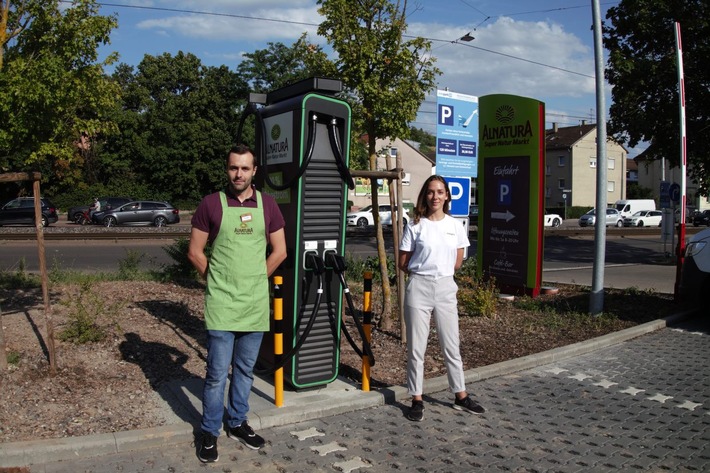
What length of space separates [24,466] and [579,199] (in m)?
74.6

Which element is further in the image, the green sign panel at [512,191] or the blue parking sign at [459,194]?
the green sign panel at [512,191]

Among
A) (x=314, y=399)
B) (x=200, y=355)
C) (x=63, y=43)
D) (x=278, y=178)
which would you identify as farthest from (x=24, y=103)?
(x=314, y=399)

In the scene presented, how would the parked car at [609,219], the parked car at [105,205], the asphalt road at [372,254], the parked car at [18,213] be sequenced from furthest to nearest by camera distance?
the parked car at [609,219], the parked car at [105,205], the parked car at [18,213], the asphalt road at [372,254]

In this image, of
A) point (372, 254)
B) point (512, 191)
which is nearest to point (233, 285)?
point (512, 191)

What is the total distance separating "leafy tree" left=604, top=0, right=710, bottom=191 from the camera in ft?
61.0

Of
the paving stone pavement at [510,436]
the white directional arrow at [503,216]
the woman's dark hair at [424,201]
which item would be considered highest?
the woman's dark hair at [424,201]

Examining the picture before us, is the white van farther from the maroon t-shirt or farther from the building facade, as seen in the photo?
the maroon t-shirt

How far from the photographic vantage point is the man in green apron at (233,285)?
410 centimetres

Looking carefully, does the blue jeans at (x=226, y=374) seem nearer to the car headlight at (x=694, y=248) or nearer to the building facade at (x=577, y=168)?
the car headlight at (x=694, y=248)

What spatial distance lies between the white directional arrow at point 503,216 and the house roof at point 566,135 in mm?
65067

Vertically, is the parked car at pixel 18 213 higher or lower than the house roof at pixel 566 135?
lower

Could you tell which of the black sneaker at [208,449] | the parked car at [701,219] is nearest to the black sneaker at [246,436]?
the black sneaker at [208,449]

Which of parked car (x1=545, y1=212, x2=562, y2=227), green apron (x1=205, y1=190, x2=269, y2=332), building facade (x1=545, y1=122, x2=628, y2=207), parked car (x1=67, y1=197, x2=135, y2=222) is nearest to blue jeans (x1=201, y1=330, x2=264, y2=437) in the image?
green apron (x1=205, y1=190, x2=269, y2=332)

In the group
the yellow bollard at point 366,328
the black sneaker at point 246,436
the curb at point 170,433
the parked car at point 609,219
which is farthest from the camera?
the parked car at point 609,219
